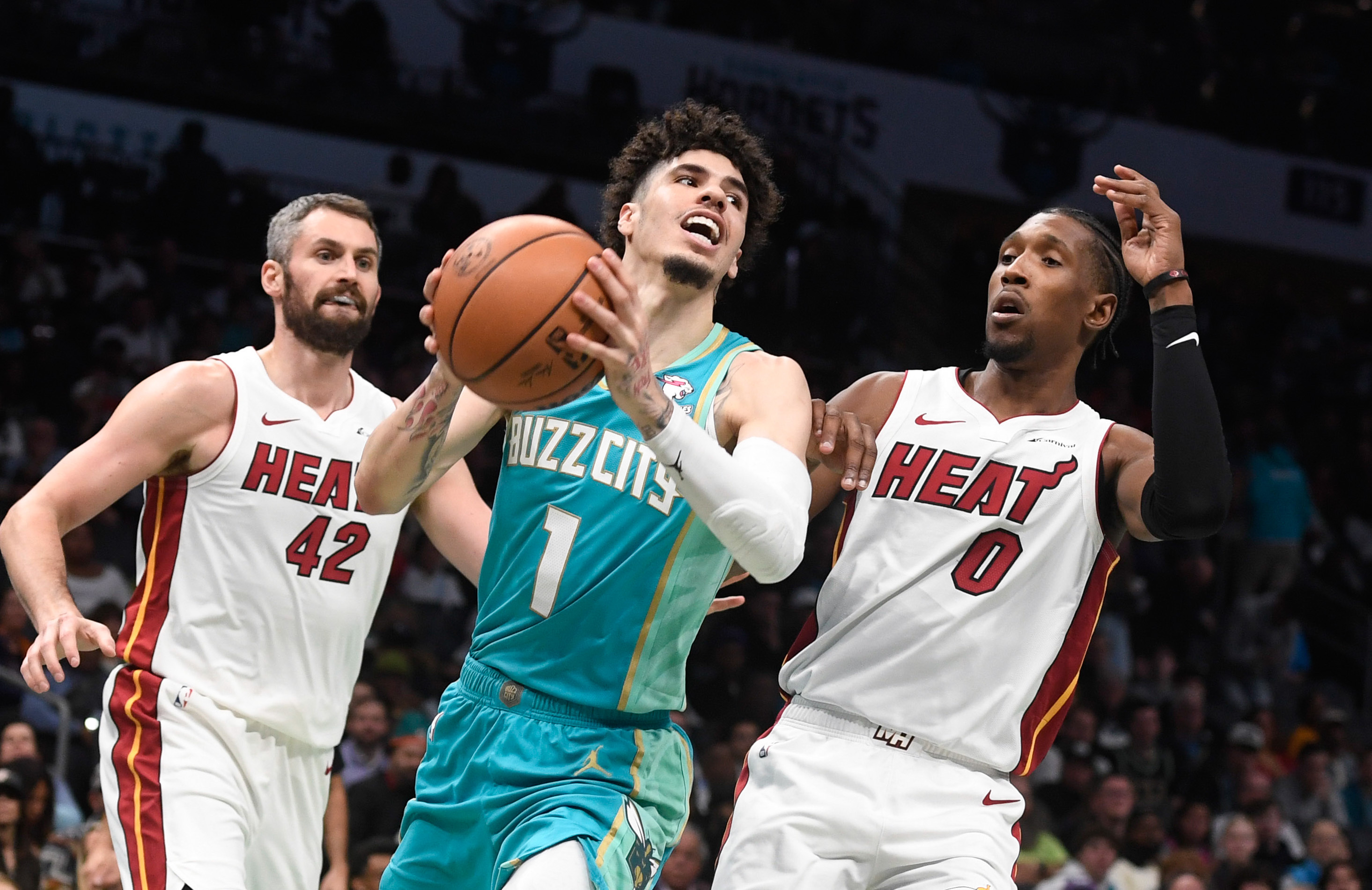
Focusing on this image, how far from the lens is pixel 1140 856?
9.96 meters

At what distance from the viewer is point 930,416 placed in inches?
162

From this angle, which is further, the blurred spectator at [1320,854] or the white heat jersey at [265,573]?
the blurred spectator at [1320,854]

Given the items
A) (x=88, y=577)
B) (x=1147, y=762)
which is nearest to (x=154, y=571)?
(x=88, y=577)

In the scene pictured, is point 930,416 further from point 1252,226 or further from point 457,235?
point 1252,226

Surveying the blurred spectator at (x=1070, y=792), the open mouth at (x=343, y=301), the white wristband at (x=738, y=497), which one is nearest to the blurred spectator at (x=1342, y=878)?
the blurred spectator at (x=1070, y=792)

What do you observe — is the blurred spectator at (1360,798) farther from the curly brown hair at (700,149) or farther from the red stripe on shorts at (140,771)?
the red stripe on shorts at (140,771)

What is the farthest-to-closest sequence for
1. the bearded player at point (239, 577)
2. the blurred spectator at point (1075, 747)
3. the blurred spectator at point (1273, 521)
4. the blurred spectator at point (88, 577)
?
the blurred spectator at point (1273, 521) → the blurred spectator at point (1075, 747) → the blurred spectator at point (88, 577) → the bearded player at point (239, 577)

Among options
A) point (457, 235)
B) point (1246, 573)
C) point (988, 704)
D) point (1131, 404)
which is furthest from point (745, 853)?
point (1131, 404)

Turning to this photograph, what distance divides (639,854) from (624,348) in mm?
1196

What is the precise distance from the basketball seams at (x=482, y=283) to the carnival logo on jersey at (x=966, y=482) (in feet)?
3.80

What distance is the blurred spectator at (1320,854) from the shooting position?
10445 millimetres

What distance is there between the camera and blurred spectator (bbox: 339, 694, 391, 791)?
28.7 ft

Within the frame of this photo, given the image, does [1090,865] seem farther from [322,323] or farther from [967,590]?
[322,323]

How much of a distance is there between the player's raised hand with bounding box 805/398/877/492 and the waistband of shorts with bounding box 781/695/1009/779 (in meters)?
0.56
